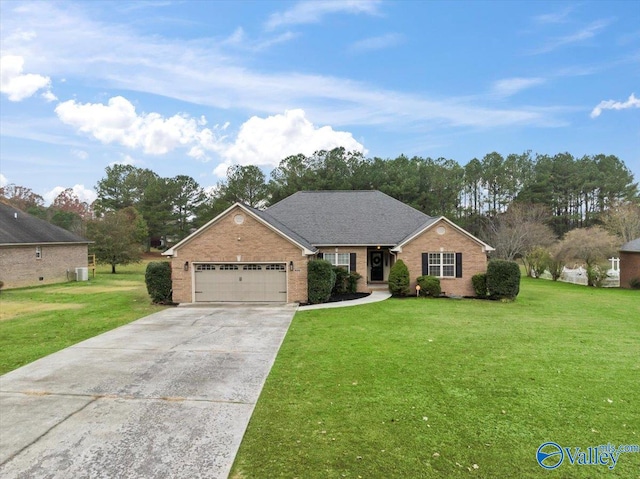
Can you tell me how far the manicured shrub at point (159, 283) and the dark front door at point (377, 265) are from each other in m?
11.6

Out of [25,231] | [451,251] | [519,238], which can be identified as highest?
[25,231]

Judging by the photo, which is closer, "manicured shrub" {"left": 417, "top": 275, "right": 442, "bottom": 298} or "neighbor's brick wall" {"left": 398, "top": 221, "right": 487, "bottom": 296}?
"manicured shrub" {"left": 417, "top": 275, "right": 442, "bottom": 298}

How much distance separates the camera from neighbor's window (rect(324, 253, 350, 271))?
68.2 ft

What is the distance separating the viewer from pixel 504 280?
58.6 feet

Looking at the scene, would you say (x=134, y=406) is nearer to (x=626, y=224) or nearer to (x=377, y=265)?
(x=377, y=265)

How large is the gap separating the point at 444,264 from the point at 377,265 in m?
4.62

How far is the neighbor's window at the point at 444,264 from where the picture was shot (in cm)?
1941

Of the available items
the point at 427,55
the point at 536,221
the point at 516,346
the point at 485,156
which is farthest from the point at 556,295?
the point at 485,156

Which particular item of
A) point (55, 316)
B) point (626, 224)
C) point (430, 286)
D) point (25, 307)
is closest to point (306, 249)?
point (430, 286)

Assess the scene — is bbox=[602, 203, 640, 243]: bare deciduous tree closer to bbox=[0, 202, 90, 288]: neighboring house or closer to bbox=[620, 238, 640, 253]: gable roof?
bbox=[620, 238, 640, 253]: gable roof

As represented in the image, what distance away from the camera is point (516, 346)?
984 centimetres

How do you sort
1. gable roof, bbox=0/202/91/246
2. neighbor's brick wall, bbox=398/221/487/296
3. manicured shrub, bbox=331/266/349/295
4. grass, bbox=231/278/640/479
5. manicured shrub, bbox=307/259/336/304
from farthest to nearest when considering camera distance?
gable roof, bbox=0/202/91/246, manicured shrub, bbox=331/266/349/295, neighbor's brick wall, bbox=398/221/487/296, manicured shrub, bbox=307/259/336/304, grass, bbox=231/278/640/479

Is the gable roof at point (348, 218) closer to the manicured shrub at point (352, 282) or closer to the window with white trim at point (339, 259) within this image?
the window with white trim at point (339, 259)
